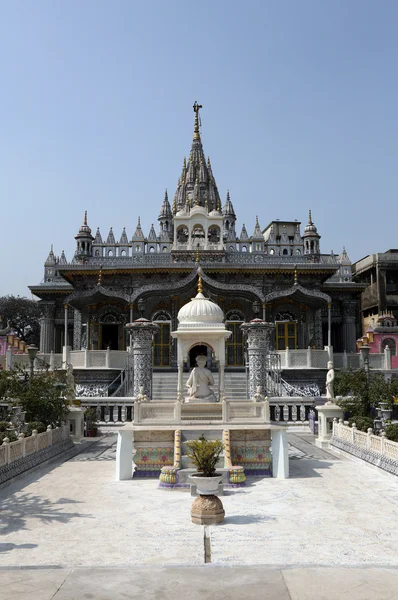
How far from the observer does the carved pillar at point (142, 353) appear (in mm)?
22375

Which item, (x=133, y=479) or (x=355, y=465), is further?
(x=355, y=465)

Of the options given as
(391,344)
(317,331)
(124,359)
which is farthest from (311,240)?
(124,359)

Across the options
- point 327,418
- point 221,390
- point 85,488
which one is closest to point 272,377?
point 327,418

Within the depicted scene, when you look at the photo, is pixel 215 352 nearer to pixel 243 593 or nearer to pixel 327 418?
pixel 327 418

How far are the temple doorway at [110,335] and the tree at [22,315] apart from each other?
1072 inches

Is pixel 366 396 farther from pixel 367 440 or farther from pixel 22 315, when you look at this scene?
pixel 22 315

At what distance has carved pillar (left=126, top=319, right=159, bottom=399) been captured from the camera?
22.4 metres

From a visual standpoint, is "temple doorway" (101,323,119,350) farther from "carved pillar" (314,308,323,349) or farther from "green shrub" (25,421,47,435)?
"green shrub" (25,421,47,435)

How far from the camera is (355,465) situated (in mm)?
13273

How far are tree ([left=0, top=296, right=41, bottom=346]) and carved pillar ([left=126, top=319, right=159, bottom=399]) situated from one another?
125ft

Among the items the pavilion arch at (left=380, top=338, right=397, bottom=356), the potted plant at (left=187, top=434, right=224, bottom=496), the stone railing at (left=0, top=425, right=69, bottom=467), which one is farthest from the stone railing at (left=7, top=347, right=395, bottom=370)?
the potted plant at (left=187, top=434, right=224, bottom=496)

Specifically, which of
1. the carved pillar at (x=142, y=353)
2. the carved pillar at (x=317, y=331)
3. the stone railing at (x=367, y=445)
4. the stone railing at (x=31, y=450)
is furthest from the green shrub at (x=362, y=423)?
the carved pillar at (x=317, y=331)

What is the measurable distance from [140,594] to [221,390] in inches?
349

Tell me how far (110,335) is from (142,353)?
10.9 m
